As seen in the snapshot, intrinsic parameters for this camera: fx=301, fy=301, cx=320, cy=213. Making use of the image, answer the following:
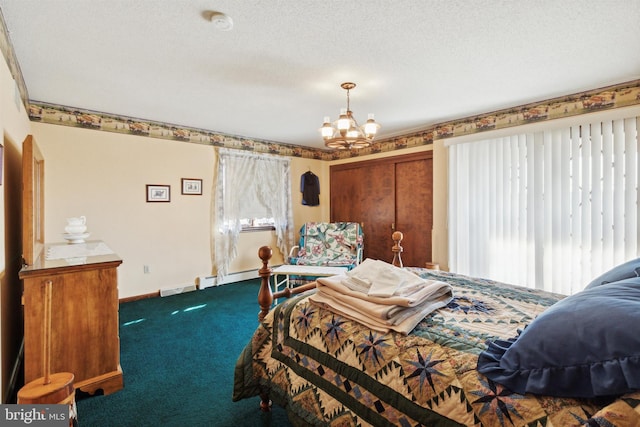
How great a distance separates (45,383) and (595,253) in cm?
455

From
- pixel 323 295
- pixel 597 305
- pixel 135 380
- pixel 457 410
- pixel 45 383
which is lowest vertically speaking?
pixel 135 380

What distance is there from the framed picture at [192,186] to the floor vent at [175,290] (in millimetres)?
1438

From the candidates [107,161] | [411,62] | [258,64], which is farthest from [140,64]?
[411,62]

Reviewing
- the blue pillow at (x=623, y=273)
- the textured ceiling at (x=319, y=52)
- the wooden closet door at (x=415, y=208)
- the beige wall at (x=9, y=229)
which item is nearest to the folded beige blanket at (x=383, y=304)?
the blue pillow at (x=623, y=273)

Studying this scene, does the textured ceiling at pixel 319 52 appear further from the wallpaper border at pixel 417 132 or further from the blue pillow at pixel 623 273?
the blue pillow at pixel 623 273

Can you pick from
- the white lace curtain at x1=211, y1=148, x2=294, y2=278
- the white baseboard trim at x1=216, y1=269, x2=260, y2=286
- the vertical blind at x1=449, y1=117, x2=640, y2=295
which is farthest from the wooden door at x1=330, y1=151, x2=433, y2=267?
the white baseboard trim at x1=216, y1=269, x2=260, y2=286

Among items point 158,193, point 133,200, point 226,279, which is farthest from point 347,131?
point 226,279

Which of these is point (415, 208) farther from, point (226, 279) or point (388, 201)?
point (226, 279)

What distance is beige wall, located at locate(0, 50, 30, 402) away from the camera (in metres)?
1.86

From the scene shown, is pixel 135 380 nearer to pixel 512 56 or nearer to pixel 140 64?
pixel 140 64

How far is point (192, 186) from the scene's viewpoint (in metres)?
4.67

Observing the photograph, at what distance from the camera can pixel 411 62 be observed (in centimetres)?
249

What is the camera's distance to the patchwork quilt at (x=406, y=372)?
2.97 ft

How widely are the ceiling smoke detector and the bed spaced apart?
4.86ft
